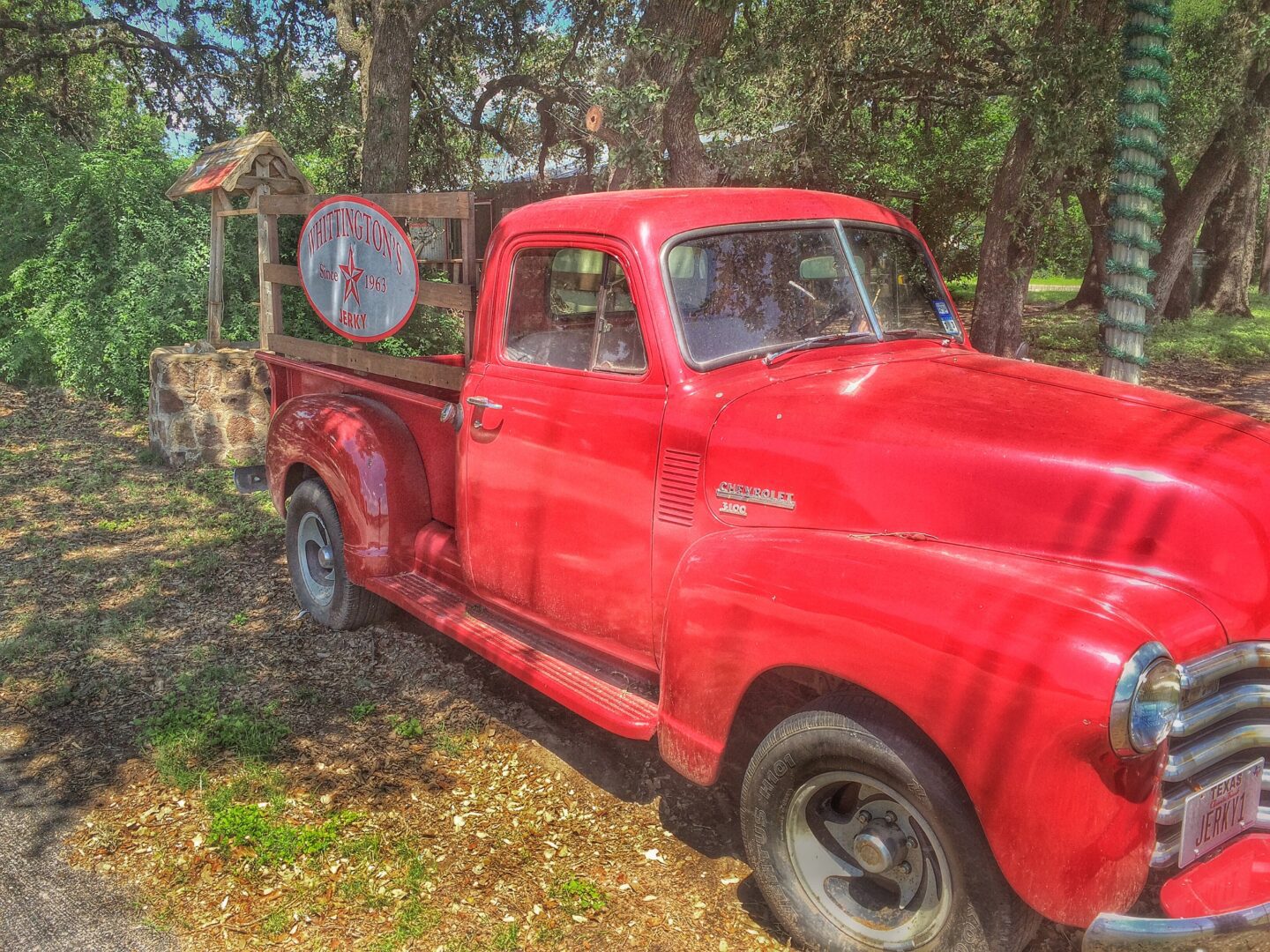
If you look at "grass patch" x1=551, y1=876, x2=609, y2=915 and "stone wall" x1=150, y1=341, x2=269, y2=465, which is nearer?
"grass patch" x1=551, y1=876, x2=609, y2=915

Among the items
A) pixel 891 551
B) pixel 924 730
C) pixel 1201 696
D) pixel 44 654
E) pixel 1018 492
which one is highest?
pixel 1018 492

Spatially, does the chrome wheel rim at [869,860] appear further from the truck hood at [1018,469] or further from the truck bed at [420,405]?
the truck bed at [420,405]

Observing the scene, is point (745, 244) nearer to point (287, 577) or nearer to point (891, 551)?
point (891, 551)

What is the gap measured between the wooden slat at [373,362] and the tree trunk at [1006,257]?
5083 millimetres

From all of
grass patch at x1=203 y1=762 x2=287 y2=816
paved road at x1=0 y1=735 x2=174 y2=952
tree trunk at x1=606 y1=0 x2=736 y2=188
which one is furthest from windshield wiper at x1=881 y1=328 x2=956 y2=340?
tree trunk at x1=606 y1=0 x2=736 y2=188

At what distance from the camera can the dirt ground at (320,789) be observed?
291 centimetres

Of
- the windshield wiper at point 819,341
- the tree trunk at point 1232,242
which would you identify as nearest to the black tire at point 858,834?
the windshield wiper at point 819,341

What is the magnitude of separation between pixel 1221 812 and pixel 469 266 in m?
3.11

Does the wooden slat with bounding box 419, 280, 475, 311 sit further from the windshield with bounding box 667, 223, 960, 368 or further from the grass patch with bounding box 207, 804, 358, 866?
the grass patch with bounding box 207, 804, 358, 866

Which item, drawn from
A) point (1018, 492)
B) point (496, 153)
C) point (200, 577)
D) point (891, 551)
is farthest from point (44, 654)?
point (496, 153)

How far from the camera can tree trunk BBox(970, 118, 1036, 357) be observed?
7.69 m

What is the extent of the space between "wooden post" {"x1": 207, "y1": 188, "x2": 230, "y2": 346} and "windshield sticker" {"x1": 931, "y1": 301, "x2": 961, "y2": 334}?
612 cm

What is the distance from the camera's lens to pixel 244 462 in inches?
312

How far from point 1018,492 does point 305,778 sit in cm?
262
